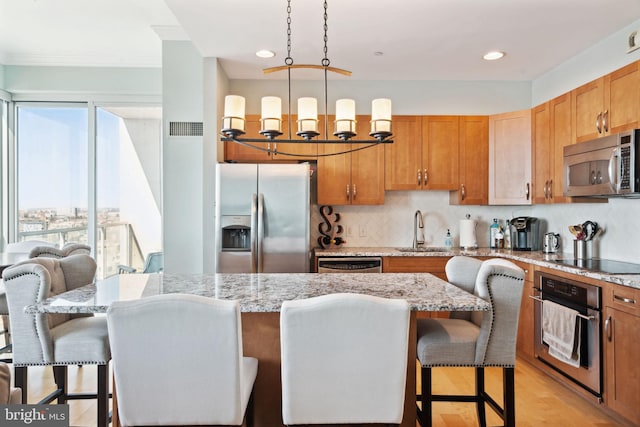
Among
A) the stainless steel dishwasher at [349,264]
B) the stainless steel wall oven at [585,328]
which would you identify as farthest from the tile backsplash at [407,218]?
the stainless steel wall oven at [585,328]

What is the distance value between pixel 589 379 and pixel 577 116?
1974 millimetres

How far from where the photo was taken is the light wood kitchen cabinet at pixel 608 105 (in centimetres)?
276

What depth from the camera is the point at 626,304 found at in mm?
2445

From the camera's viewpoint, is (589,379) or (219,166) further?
(219,166)

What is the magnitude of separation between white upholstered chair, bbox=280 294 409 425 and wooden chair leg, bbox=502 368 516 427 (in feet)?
2.52

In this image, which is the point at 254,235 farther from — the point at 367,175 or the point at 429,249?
the point at 429,249

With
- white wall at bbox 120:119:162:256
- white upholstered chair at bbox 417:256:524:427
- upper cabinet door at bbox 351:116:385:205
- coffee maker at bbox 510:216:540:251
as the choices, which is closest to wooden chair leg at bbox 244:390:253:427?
white upholstered chair at bbox 417:256:524:427

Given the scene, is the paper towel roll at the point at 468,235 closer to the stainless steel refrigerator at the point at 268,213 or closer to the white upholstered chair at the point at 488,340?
the stainless steel refrigerator at the point at 268,213

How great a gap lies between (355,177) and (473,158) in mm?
1234

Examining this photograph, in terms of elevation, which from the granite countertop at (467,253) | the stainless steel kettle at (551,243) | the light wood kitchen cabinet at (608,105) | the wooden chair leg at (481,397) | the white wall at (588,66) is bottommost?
the wooden chair leg at (481,397)

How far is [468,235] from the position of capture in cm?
440

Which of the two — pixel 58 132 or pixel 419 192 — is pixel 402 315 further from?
pixel 58 132

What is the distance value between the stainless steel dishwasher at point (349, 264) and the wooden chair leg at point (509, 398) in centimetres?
202

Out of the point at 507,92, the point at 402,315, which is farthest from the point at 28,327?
the point at 507,92
